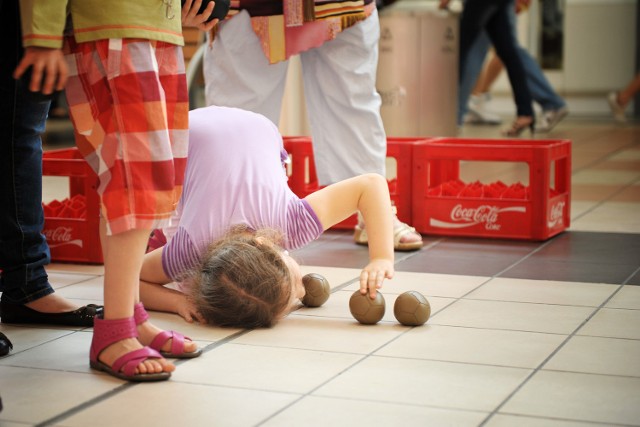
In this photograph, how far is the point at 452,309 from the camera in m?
3.03

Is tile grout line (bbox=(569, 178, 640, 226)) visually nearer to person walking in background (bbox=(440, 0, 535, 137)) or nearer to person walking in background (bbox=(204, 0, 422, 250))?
person walking in background (bbox=(204, 0, 422, 250))

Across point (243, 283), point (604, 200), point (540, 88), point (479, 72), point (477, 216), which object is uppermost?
point (479, 72)

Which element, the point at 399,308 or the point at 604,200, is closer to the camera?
the point at 399,308

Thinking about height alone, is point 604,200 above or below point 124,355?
below

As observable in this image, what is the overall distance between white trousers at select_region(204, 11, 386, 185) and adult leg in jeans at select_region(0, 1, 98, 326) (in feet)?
4.05

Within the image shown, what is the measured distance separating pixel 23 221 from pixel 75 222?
1.01 meters

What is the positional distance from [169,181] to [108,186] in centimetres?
13

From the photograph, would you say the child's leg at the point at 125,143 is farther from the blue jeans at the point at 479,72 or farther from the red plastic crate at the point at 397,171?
the blue jeans at the point at 479,72

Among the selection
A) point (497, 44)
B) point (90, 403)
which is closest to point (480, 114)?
point (497, 44)

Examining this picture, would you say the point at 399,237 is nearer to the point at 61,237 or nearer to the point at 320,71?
the point at 320,71

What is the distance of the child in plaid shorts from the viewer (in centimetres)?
224

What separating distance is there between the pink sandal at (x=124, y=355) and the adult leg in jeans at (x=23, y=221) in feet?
1.49

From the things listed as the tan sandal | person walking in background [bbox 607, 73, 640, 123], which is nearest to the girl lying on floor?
the tan sandal

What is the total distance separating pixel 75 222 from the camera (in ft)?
12.6
